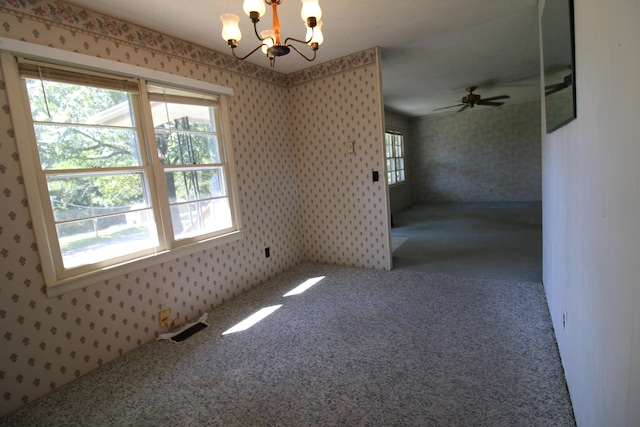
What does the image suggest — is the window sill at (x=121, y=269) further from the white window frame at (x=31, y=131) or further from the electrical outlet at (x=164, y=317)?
the electrical outlet at (x=164, y=317)

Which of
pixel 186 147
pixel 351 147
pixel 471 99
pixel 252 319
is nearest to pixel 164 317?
pixel 252 319

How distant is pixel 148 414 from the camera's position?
1.69 m

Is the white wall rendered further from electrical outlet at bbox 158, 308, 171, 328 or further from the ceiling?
electrical outlet at bbox 158, 308, 171, 328

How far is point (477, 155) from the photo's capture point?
7906mm

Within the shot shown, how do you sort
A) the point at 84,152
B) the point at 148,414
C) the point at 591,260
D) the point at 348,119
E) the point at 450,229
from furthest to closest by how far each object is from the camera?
the point at 450,229, the point at 348,119, the point at 84,152, the point at 148,414, the point at 591,260

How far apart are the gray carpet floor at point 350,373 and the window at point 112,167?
2.62 feet

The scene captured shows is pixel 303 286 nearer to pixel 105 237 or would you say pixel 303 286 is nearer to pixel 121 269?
pixel 121 269

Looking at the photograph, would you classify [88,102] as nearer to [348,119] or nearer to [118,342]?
[118,342]

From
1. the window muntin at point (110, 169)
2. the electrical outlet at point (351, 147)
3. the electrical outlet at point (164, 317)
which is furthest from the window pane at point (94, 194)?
the electrical outlet at point (351, 147)

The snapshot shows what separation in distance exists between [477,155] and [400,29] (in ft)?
20.0

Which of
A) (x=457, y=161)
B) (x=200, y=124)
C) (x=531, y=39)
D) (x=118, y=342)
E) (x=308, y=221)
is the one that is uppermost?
(x=531, y=39)

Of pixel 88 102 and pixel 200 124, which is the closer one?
pixel 88 102

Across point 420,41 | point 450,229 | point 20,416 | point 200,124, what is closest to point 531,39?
point 420,41

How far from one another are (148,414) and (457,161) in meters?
8.43
